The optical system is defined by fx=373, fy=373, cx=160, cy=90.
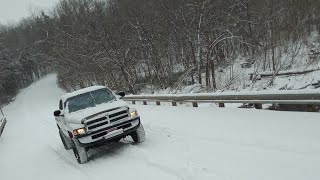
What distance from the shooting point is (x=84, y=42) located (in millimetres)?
39188

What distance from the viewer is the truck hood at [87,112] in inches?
384

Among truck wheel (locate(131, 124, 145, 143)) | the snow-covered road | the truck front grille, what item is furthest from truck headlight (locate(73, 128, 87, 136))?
truck wheel (locate(131, 124, 145, 143))

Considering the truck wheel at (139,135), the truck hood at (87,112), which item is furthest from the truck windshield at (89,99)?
the truck wheel at (139,135)

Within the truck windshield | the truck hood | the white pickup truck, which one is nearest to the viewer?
the white pickup truck

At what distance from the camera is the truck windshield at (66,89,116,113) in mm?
10867

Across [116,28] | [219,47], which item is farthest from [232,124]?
[116,28]

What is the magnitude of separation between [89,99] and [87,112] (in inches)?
47.1

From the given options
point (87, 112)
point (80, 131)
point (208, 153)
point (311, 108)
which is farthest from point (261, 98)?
point (80, 131)

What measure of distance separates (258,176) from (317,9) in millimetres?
30609

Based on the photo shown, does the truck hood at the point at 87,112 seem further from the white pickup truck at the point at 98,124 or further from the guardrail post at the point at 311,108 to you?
the guardrail post at the point at 311,108

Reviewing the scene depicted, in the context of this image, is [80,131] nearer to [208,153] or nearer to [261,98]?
[208,153]

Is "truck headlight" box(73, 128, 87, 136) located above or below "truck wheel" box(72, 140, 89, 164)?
above

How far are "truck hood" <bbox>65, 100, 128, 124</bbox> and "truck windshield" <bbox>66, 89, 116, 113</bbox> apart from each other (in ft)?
1.23

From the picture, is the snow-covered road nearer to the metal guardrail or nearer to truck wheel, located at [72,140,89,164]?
truck wheel, located at [72,140,89,164]
